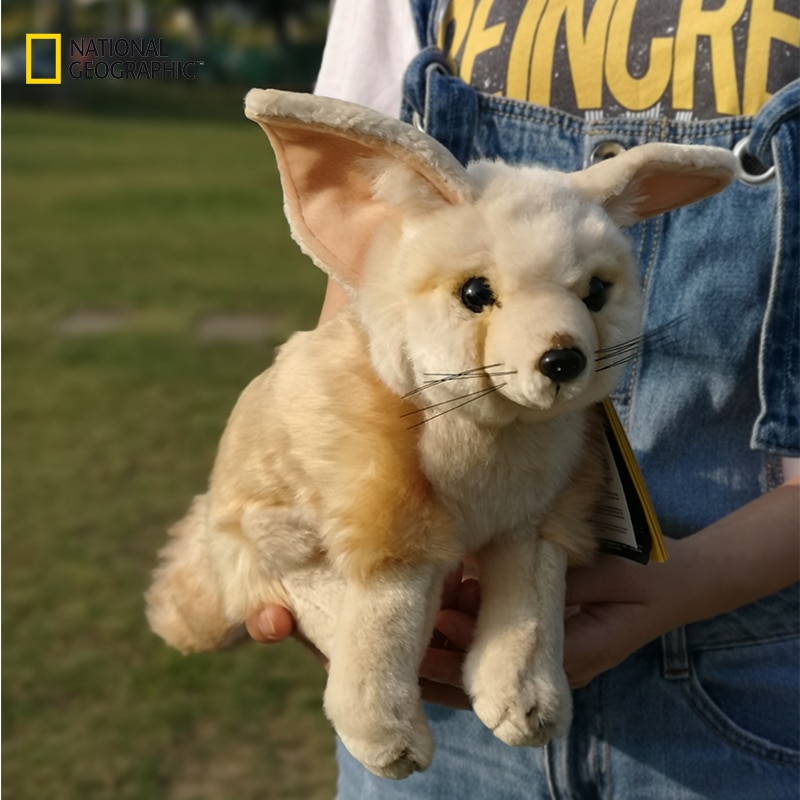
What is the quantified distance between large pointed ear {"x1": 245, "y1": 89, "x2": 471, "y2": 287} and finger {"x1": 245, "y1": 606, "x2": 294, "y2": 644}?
1.10 feet

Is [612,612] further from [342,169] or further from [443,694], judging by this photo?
[342,169]

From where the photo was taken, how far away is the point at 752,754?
1292 millimetres

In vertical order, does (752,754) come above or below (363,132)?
below

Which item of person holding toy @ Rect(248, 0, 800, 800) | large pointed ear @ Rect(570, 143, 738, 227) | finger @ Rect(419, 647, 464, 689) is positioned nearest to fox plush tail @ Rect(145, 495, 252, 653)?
finger @ Rect(419, 647, 464, 689)

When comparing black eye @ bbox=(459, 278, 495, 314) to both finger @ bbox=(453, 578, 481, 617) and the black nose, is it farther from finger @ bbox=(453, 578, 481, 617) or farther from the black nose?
finger @ bbox=(453, 578, 481, 617)

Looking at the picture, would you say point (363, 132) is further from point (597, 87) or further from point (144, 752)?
point (144, 752)

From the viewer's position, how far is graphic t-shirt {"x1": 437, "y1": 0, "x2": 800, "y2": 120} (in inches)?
48.8

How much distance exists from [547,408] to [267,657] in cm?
251

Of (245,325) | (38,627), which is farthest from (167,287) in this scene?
(38,627)

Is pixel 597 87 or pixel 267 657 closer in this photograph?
pixel 597 87

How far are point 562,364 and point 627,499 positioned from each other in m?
0.26

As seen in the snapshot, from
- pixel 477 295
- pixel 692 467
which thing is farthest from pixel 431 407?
pixel 692 467

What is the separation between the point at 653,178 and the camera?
992 millimetres

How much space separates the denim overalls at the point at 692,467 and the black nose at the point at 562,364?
0.44 metres
